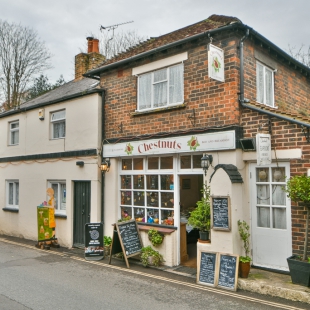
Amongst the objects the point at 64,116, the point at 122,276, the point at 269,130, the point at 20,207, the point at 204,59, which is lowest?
the point at 122,276

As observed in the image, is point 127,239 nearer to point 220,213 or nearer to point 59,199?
point 220,213

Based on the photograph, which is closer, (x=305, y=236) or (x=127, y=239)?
(x=305, y=236)

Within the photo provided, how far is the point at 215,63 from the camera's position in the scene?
7516mm

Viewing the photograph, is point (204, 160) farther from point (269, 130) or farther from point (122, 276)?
point (122, 276)

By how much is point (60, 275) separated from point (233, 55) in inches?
259

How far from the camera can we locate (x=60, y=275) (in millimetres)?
7863

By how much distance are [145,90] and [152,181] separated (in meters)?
2.65

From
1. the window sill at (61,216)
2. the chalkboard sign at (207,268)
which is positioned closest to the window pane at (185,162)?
the chalkboard sign at (207,268)

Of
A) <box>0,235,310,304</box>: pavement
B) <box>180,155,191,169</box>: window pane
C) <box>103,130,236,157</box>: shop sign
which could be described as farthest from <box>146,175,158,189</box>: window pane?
<box>0,235,310,304</box>: pavement

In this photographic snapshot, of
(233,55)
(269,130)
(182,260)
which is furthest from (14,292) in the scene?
(233,55)

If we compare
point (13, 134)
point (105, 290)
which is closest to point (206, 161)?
point (105, 290)

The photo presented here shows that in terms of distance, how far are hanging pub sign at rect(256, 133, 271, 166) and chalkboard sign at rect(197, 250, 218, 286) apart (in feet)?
7.26

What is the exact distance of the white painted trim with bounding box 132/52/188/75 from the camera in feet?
28.8

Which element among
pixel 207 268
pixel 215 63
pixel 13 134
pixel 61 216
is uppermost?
pixel 215 63
